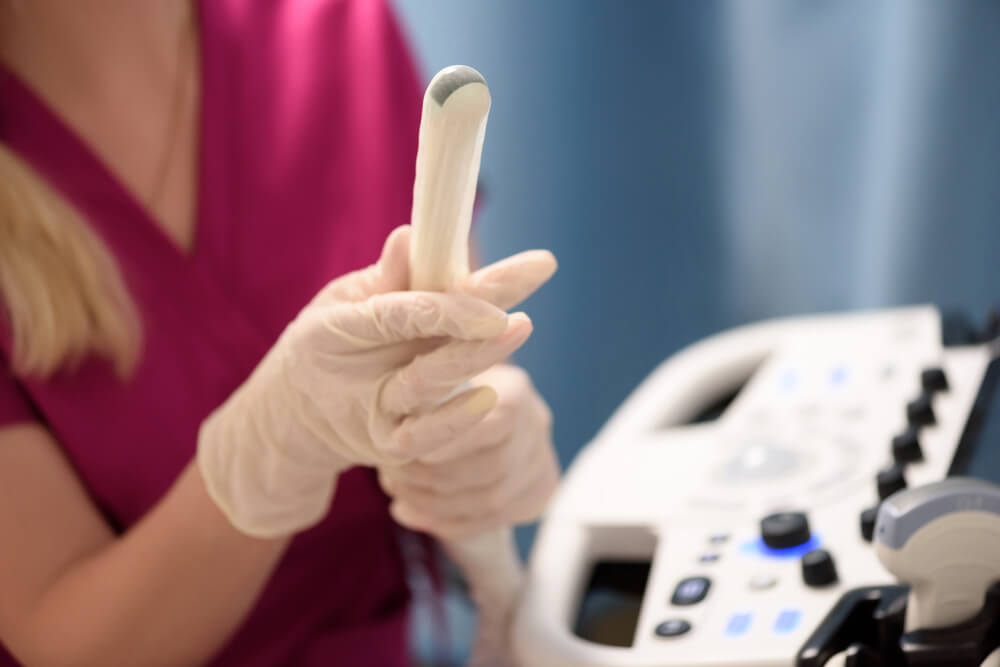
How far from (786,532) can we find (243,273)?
0.42m

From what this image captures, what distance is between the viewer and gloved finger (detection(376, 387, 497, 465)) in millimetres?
448

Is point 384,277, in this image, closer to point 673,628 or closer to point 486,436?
point 486,436

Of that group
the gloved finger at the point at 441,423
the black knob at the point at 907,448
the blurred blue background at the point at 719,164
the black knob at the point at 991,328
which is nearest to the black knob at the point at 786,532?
the black knob at the point at 907,448

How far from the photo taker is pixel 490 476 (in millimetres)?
590

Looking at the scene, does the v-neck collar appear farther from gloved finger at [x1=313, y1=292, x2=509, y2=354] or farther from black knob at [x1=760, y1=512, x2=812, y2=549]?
black knob at [x1=760, y1=512, x2=812, y2=549]

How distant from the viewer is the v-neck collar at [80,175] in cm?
64

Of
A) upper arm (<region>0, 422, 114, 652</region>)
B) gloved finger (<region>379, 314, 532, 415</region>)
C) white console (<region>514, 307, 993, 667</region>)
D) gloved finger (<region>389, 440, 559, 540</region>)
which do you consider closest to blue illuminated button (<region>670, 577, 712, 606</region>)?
white console (<region>514, 307, 993, 667</region>)

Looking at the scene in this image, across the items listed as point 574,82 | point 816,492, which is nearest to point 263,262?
point 816,492

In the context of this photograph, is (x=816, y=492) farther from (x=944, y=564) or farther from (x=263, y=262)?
(x=263, y=262)

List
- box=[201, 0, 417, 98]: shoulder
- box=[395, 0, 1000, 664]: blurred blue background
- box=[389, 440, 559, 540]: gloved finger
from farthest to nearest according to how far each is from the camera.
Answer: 1. box=[395, 0, 1000, 664]: blurred blue background
2. box=[201, 0, 417, 98]: shoulder
3. box=[389, 440, 559, 540]: gloved finger

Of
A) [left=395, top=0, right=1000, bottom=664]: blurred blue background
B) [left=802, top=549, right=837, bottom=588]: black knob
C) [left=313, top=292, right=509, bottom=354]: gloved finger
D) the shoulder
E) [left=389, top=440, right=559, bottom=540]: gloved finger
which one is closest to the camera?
[left=313, top=292, right=509, bottom=354]: gloved finger

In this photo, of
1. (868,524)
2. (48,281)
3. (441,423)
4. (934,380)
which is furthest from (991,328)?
(48,281)

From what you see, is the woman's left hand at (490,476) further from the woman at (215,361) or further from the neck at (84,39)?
the neck at (84,39)

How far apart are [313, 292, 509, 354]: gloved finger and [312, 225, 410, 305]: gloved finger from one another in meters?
0.01
